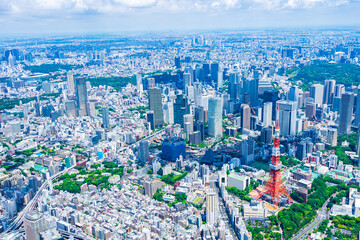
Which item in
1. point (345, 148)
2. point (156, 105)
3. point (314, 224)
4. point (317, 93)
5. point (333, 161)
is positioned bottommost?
point (314, 224)

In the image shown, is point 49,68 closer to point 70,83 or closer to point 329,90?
point 70,83

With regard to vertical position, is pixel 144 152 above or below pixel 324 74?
below

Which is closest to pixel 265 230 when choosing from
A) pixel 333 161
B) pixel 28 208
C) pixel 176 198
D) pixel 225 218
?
pixel 225 218

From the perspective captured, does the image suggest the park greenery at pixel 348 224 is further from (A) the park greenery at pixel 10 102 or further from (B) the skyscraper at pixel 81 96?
(A) the park greenery at pixel 10 102

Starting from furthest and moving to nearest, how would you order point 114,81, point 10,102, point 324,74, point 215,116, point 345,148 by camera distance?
1. point 114,81
2. point 324,74
3. point 10,102
4. point 215,116
5. point 345,148

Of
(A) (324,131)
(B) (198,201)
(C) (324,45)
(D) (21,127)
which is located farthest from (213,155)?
(C) (324,45)

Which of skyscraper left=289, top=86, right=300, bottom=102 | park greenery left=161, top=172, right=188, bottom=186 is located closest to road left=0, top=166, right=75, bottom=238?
park greenery left=161, top=172, right=188, bottom=186

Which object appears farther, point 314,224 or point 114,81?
point 114,81

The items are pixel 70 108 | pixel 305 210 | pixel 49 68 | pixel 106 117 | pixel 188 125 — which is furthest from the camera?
pixel 49 68

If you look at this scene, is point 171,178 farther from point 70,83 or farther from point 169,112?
point 70,83
